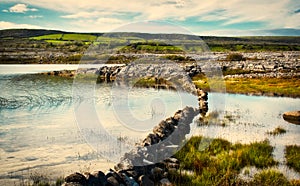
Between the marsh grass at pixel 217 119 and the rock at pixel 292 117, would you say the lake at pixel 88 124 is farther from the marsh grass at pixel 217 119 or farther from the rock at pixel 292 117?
the rock at pixel 292 117

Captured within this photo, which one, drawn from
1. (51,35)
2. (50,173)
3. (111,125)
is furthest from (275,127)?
(51,35)

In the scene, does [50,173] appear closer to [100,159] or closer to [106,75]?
[100,159]

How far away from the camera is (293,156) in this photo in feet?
42.7

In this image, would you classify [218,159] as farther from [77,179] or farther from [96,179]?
[77,179]

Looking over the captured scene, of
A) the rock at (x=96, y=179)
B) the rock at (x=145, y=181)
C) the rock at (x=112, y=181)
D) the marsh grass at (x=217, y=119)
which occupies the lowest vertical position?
the marsh grass at (x=217, y=119)

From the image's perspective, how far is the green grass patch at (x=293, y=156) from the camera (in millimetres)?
12109

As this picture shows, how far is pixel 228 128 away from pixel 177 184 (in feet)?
31.3

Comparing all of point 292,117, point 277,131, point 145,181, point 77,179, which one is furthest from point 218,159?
point 292,117

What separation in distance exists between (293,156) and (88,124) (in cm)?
1012

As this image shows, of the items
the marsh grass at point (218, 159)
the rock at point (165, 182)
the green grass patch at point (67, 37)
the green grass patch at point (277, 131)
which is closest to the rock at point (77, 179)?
the rock at point (165, 182)

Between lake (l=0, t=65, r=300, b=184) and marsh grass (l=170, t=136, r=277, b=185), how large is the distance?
85cm

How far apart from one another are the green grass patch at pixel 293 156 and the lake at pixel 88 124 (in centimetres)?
28

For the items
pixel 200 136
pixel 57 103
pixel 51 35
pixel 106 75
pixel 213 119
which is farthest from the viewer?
pixel 51 35

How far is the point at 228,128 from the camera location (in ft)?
61.3
